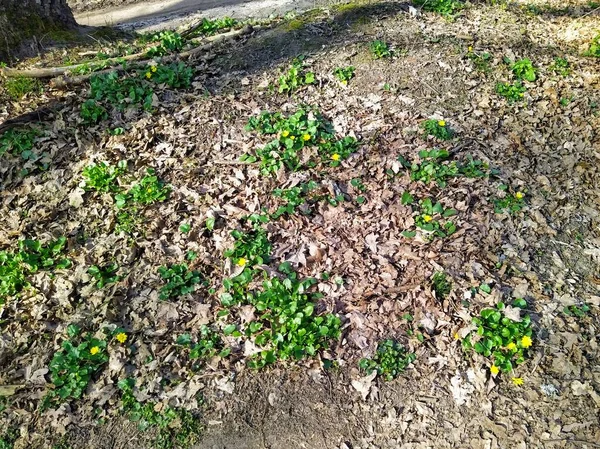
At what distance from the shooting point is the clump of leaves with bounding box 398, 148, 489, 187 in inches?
169

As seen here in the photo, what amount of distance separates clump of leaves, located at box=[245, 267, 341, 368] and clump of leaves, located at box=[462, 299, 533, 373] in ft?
3.34

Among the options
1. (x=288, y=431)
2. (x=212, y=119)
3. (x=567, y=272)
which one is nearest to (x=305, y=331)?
(x=288, y=431)

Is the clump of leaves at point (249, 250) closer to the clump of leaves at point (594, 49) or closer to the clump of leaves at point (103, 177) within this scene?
the clump of leaves at point (103, 177)

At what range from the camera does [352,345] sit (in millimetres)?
3516

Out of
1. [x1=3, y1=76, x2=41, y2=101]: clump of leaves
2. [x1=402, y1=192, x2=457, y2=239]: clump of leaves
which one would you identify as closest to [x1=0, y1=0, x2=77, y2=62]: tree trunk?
[x1=3, y1=76, x2=41, y2=101]: clump of leaves

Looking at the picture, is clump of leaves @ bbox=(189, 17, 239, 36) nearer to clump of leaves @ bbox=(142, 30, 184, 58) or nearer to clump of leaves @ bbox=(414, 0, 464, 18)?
clump of leaves @ bbox=(142, 30, 184, 58)

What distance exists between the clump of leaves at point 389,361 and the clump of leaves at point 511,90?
315cm

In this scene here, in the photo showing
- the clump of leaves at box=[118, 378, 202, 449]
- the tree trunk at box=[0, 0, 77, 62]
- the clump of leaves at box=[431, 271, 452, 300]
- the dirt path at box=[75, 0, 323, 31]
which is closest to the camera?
the clump of leaves at box=[118, 378, 202, 449]

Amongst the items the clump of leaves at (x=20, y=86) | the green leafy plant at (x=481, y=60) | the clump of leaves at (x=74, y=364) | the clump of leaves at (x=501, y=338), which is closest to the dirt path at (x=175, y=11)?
the green leafy plant at (x=481, y=60)

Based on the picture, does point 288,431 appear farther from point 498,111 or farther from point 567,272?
point 498,111

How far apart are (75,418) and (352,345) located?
2.05 meters

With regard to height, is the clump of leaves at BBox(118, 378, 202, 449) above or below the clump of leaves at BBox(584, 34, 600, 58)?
below

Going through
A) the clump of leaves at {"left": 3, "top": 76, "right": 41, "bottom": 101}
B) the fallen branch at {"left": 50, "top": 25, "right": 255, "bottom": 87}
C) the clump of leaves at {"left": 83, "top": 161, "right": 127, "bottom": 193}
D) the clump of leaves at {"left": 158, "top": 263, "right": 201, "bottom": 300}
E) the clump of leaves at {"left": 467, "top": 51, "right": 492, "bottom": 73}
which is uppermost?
the clump of leaves at {"left": 3, "top": 76, "right": 41, "bottom": 101}

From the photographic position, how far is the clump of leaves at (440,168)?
4.29 metres
